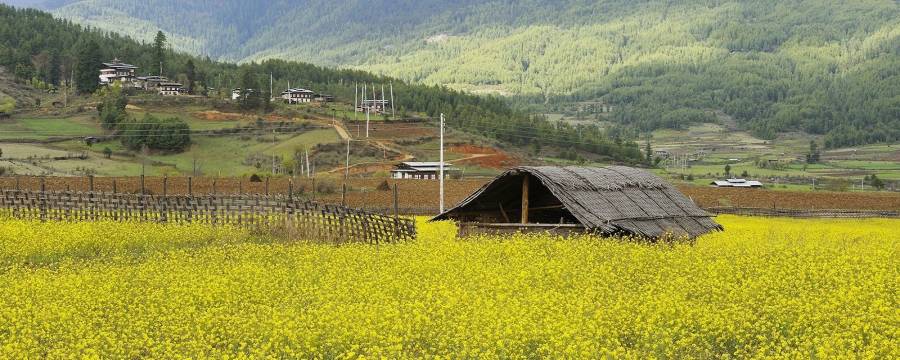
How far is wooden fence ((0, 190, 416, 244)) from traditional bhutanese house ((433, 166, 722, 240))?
2092 millimetres

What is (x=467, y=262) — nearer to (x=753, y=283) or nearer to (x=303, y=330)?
(x=753, y=283)

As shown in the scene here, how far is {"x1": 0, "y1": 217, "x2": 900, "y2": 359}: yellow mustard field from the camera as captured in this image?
46.3ft

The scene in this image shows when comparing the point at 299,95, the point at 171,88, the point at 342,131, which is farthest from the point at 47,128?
the point at 299,95

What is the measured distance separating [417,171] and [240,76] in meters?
75.2

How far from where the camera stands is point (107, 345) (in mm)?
14750

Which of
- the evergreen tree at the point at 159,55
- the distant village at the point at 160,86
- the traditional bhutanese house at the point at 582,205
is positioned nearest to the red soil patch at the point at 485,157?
the distant village at the point at 160,86

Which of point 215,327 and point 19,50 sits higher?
point 19,50

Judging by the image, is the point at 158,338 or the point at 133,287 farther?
the point at 133,287

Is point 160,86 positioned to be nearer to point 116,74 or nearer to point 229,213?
point 116,74

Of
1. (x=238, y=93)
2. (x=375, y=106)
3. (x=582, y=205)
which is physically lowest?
(x=582, y=205)

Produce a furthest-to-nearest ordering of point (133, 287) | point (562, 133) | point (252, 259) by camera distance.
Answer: point (562, 133), point (252, 259), point (133, 287)

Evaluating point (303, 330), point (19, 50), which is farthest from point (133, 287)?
point (19, 50)

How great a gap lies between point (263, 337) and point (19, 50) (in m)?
156

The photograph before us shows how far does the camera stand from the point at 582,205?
2869 cm
